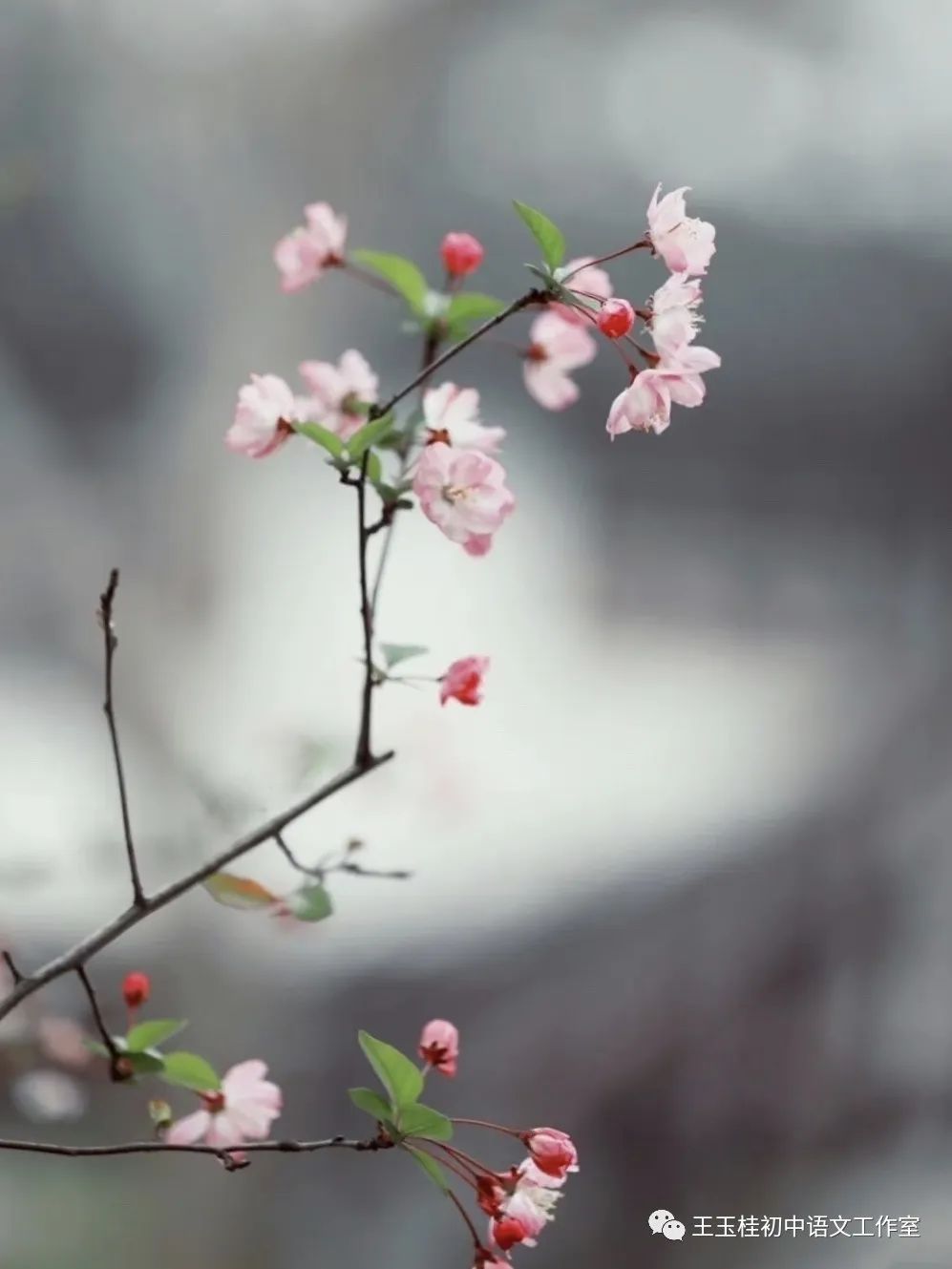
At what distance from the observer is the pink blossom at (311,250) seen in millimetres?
663

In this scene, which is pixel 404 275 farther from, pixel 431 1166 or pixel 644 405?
pixel 431 1166

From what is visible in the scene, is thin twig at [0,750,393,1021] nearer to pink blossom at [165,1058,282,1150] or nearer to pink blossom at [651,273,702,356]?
pink blossom at [165,1058,282,1150]

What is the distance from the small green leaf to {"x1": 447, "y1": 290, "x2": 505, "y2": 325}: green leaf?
0.38 meters

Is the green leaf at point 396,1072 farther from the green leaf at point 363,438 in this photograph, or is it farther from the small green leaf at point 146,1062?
the green leaf at point 363,438

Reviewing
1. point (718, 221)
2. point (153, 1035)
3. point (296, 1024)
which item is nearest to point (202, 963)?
point (296, 1024)

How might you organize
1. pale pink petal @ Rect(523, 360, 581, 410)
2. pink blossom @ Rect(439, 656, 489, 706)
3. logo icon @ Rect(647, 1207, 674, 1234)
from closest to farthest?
pink blossom @ Rect(439, 656, 489, 706) < pale pink petal @ Rect(523, 360, 581, 410) < logo icon @ Rect(647, 1207, 674, 1234)

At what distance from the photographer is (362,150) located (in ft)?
3.42

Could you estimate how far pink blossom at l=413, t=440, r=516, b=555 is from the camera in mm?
499

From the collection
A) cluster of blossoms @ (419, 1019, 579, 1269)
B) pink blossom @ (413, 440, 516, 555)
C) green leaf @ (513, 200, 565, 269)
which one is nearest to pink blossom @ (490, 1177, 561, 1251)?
cluster of blossoms @ (419, 1019, 579, 1269)

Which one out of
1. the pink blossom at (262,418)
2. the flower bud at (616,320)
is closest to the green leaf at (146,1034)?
the pink blossom at (262,418)

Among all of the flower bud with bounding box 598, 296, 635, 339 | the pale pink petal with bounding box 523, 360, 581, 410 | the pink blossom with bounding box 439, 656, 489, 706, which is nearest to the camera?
the flower bud with bounding box 598, 296, 635, 339

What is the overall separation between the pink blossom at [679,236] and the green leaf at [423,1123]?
0.35 m

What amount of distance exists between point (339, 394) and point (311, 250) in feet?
0.26

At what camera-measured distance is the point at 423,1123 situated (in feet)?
1.74
